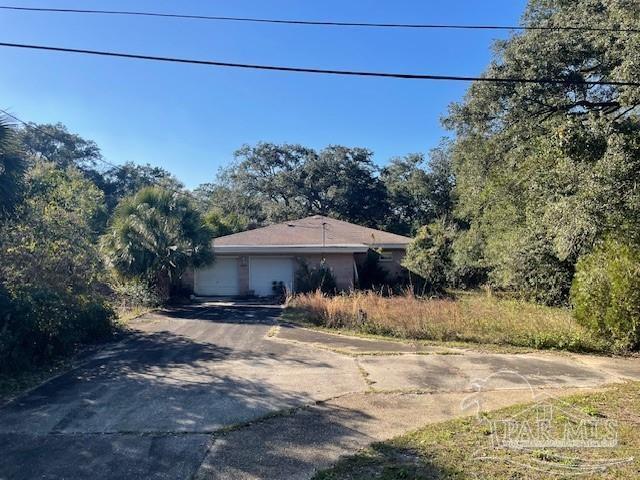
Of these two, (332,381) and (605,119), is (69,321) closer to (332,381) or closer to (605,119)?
(332,381)

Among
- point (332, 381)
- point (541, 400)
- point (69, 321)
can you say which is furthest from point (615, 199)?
point (69, 321)

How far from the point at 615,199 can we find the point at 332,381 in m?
7.30

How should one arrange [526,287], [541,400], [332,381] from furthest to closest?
[526,287], [332,381], [541,400]

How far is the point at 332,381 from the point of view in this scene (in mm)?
6730

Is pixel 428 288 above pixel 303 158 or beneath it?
beneath

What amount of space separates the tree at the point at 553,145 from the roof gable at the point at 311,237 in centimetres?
611

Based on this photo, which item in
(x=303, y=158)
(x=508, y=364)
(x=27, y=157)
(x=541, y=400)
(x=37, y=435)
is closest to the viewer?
(x=37, y=435)

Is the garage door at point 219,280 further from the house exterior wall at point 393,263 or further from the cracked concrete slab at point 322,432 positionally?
the cracked concrete slab at point 322,432

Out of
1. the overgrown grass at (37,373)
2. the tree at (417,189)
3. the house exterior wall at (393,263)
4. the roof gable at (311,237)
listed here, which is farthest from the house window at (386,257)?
the overgrown grass at (37,373)

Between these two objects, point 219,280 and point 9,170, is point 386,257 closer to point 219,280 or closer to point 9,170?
point 219,280

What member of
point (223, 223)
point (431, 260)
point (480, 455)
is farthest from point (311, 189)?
point (480, 455)

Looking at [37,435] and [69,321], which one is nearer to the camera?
[37,435]

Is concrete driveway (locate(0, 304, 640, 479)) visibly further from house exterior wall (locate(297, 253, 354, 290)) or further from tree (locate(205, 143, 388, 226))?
tree (locate(205, 143, 388, 226))

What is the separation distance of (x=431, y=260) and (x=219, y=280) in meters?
9.92
